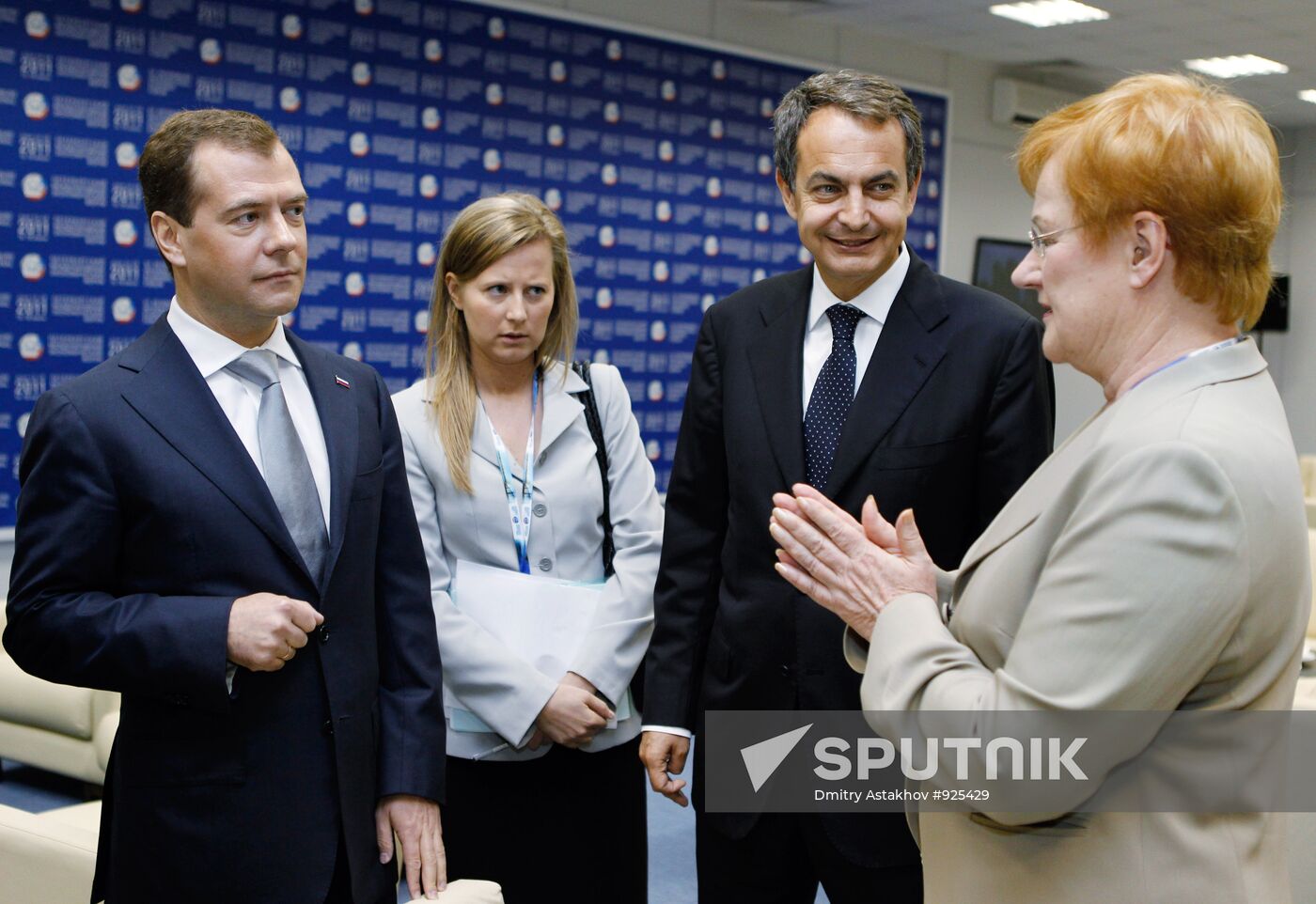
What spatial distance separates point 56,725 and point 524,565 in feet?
9.35

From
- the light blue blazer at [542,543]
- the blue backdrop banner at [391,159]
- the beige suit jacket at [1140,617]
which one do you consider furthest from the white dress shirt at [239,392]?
the blue backdrop banner at [391,159]

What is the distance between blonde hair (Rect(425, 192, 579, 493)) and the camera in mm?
2369

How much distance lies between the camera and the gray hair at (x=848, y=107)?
2006mm

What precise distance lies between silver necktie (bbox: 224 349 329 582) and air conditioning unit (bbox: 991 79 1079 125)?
8162 millimetres

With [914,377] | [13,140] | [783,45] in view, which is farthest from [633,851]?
[783,45]

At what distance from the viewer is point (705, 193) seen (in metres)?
7.15

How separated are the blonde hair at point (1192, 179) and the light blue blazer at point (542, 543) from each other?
51.1 inches

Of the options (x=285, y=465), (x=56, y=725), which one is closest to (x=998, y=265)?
(x=56, y=725)

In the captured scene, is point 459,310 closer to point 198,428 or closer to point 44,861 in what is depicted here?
point 198,428

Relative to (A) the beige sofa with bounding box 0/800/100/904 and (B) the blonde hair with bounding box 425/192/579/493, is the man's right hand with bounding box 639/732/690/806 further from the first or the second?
(A) the beige sofa with bounding box 0/800/100/904

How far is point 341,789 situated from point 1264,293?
1316mm

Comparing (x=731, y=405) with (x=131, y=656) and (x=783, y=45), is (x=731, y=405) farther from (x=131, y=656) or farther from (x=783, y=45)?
(x=783, y=45)

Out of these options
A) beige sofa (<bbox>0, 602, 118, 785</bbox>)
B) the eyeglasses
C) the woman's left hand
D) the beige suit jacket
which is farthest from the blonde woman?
beige sofa (<bbox>0, 602, 118, 785</bbox>)

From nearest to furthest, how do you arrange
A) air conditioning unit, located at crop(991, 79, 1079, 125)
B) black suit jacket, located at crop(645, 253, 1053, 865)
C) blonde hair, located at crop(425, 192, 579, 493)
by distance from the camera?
black suit jacket, located at crop(645, 253, 1053, 865), blonde hair, located at crop(425, 192, 579, 493), air conditioning unit, located at crop(991, 79, 1079, 125)
